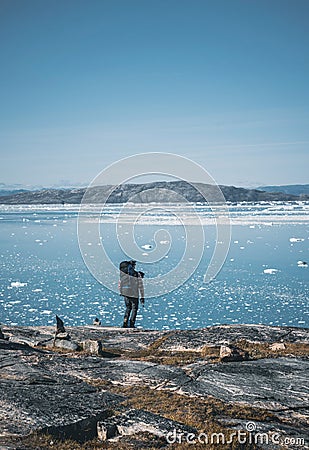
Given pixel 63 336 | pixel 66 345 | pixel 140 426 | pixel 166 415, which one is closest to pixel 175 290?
pixel 63 336

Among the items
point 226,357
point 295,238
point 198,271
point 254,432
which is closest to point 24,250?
point 198,271

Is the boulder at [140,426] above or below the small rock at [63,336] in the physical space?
above

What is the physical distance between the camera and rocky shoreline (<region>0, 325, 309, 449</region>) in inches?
241

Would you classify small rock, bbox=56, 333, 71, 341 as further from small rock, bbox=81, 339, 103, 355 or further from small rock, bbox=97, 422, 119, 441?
small rock, bbox=97, 422, 119, 441

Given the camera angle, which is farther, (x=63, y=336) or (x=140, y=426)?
(x=63, y=336)

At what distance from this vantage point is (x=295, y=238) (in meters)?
41.8

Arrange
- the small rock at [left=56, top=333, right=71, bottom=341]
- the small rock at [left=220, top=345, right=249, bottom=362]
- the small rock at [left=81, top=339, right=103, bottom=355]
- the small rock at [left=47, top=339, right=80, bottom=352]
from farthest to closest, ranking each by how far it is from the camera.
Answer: the small rock at [left=56, top=333, right=71, bottom=341] < the small rock at [left=47, top=339, right=80, bottom=352] < the small rock at [left=81, top=339, right=103, bottom=355] < the small rock at [left=220, top=345, right=249, bottom=362]

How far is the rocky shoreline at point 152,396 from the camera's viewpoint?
6.13 m

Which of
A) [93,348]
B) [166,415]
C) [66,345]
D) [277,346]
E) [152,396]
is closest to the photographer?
[166,415]

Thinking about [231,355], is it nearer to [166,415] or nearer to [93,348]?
[166,415]

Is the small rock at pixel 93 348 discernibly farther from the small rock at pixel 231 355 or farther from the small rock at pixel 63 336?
the small rock at pixel 231 355

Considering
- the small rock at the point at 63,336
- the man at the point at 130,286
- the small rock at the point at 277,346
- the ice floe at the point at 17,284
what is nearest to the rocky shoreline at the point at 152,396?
the small rock at the point at 277,346

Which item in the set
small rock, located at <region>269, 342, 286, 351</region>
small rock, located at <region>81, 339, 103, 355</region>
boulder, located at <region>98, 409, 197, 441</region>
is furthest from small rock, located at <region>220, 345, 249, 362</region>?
boulder, located at <region>98, 409, 197, 441</region>

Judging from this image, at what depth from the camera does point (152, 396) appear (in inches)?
292
